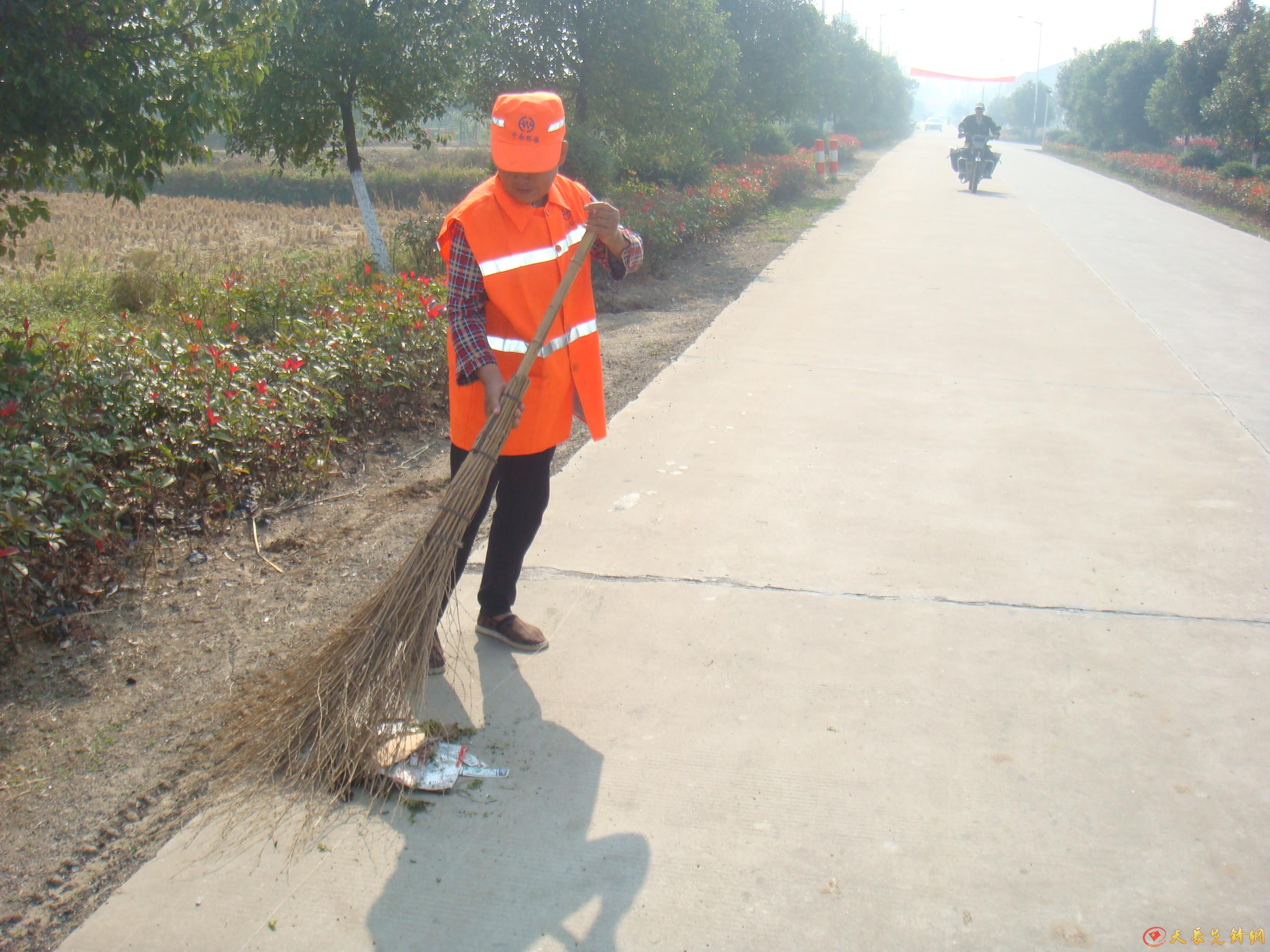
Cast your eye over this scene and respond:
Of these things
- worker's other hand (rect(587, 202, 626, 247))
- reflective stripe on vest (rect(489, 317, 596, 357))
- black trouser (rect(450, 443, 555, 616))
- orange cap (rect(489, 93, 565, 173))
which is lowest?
black trouser (rect(450, 443, 555, 616))

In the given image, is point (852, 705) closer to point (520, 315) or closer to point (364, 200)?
point (520, 315)

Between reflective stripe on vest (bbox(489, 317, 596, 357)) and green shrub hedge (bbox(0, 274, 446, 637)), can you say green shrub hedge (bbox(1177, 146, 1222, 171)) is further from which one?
reflective stripe on vest (bbox(489, 317, 596, 357))

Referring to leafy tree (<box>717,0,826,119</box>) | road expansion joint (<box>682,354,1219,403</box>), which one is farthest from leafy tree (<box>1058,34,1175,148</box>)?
road expansion joint (<box>682,354,1219,403</box>)

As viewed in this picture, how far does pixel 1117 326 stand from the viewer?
7.82 meters

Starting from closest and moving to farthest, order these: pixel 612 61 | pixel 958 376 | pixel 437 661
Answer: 1. pixel 437 661
2. pixel 958 376
3. pixel 612 61

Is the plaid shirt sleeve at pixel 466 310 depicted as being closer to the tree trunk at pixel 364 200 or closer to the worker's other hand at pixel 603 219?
the worker's other hand at pixel 603 219

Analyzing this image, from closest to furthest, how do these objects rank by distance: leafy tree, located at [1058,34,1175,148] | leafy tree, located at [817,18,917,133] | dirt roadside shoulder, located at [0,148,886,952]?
1. dirt roadside shoulder, located at [0,148,886,952]
2. leafy tree, located at [817,18,917,133]
3. leafy tree, located at [1058,34,1175,148]

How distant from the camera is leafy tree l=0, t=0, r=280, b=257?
12.4 feet

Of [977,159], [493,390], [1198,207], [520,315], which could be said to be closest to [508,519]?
[493,390]

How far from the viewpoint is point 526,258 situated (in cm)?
274

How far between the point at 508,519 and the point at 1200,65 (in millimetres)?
30526

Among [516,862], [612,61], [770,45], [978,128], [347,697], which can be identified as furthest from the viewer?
[978,128]

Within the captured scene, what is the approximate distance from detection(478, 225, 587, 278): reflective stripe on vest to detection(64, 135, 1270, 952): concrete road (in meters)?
1.11

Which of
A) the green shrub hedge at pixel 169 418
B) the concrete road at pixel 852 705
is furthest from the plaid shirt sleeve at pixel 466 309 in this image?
the green shrub hedge at pixel 169 418
